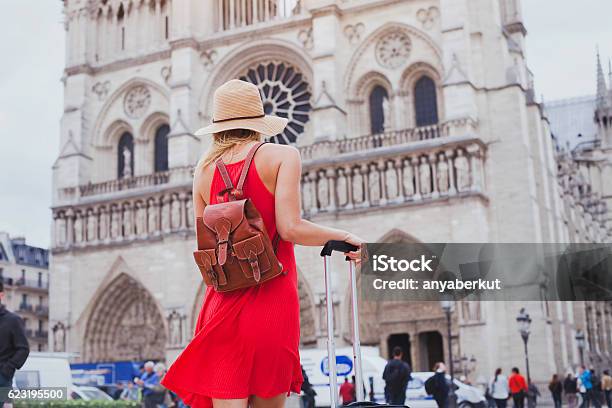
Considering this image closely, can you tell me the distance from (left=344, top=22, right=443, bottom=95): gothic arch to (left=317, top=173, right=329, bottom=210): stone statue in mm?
3072

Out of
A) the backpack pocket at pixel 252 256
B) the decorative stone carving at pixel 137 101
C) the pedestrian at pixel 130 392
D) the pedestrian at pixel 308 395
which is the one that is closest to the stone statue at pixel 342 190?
the pedestrian at pixel 130 392

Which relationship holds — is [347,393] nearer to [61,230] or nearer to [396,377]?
[396,377]

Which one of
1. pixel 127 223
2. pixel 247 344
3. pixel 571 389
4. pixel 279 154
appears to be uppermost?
pixel 127 223

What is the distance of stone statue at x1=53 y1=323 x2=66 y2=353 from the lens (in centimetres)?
2770

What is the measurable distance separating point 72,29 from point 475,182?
53.4 ft

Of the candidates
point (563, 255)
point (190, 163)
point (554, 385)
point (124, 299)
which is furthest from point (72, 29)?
point (563, 255)

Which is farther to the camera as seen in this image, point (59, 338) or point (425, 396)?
point (59, 338)

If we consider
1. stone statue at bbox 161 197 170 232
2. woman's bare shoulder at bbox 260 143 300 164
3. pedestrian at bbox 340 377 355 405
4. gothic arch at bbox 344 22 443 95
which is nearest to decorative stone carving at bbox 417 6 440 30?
gothic arch at bbox 344 22 443 95

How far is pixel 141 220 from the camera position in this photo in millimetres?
27484

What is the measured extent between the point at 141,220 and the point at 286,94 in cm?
634

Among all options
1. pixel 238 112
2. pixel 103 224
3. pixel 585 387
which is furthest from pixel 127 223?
pixel 238 112

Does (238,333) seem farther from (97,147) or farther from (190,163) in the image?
(97,147)

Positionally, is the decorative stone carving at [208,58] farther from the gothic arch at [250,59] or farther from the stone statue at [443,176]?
the stone statue at [443,176]

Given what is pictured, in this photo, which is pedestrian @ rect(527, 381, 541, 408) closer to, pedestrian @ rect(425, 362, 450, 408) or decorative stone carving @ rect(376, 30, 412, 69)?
pedestrian @ rect(425, 362, 450, 408)
